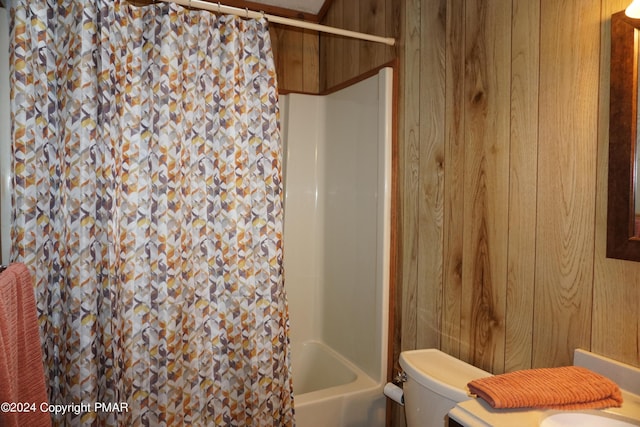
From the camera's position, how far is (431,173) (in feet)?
5.59

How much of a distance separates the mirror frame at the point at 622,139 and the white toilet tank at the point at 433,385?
1.91 ft

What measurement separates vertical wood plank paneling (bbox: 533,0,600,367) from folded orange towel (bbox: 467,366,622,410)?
0.64 feet

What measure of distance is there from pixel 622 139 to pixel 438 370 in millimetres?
888

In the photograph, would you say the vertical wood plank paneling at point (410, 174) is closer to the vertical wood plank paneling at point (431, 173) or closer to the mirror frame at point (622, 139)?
the vertical wood plank paneling at point (431, 173)

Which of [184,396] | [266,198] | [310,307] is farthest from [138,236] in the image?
[310,307]

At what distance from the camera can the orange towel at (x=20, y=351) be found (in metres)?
0.91

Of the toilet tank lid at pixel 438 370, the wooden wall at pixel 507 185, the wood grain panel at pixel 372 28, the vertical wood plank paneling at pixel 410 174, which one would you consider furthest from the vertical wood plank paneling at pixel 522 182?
the wood grain panel at pixel 372 28

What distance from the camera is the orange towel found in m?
0.91

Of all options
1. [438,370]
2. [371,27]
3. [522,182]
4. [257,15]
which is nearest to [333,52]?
[371,27]

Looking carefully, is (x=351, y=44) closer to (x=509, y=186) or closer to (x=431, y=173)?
(x=431, y=173)

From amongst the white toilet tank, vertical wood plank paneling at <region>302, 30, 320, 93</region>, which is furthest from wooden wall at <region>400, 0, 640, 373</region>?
vertical wood plank paneling at <region>302, 30, 320, 93</region>

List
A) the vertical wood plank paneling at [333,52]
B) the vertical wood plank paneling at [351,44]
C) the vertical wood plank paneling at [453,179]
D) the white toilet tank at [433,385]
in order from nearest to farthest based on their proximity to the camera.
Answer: the white toilet tank at [433,385] < the vertical wood plank paneling at [453,179] < the vertical wood plank paneling at [351,44] < the vertical wood plank paneling at [333,52]

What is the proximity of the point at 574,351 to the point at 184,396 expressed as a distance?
1.39 metres

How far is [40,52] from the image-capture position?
1.42 meters
